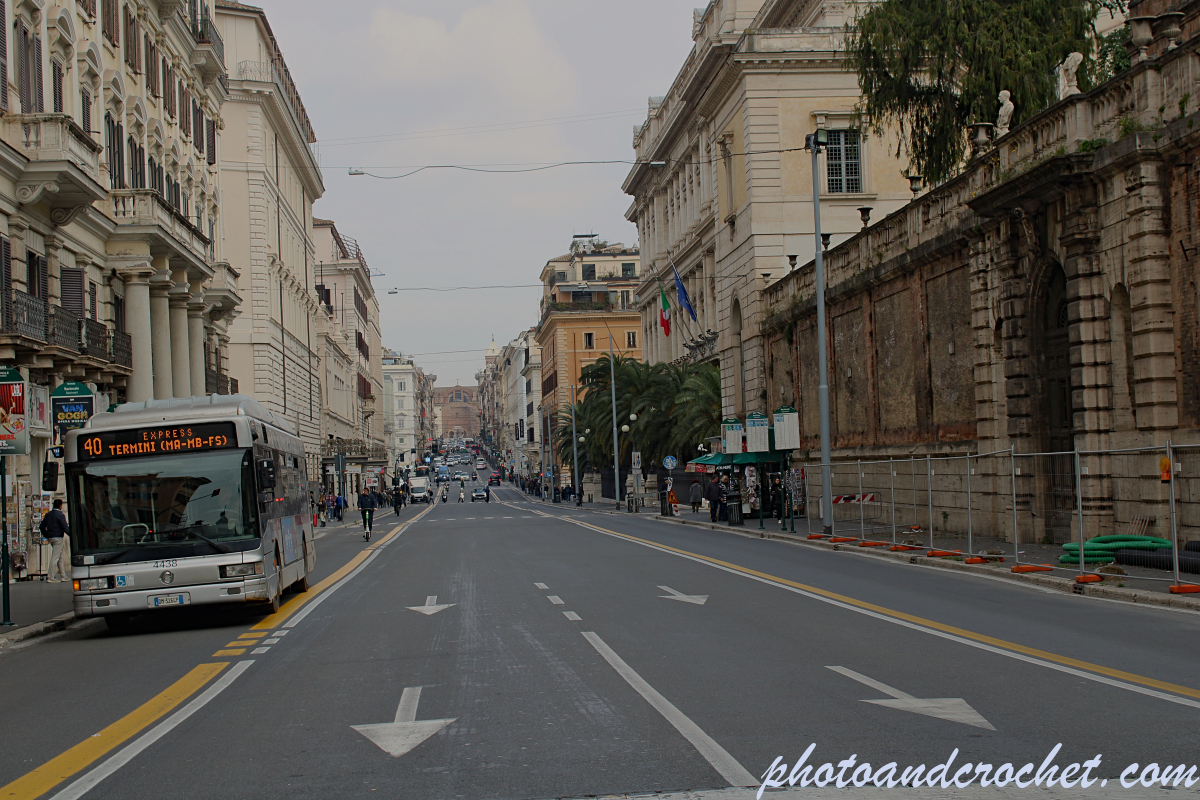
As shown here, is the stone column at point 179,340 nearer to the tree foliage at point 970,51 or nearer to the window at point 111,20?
the window at point 111,20

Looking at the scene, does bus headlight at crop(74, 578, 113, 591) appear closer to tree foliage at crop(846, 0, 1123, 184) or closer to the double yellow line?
the double yellow line

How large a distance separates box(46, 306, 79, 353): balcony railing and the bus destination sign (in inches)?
450

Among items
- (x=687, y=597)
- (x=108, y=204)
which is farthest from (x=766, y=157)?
(x=687, y=597)

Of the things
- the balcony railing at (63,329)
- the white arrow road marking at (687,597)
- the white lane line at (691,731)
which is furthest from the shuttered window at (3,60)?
the white lane line at (691,731)

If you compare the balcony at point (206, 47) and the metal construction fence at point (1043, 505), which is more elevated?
the balcony at point (206, 47)

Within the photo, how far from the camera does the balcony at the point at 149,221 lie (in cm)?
3197

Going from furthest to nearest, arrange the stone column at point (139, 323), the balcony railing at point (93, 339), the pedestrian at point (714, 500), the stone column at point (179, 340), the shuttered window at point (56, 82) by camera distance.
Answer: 1. the pedestrian at point (714, 500)
2. the stone column at point (179, 340)
3. the stone column at point (139, 323)
4. the balcony railing at point (93, 339)
5. the shuttered window at point (56, 82)

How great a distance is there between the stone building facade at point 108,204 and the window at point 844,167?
27362 millimetres

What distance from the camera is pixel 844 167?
5544cm

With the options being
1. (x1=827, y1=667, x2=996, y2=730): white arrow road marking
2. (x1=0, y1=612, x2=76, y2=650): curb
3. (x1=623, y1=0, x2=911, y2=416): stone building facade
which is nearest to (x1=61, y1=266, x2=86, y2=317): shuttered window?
(x1=0, y1=612, x2=76, y2=650): curb

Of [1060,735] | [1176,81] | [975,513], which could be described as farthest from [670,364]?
[1060,735]

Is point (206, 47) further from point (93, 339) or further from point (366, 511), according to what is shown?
point (366, 511)

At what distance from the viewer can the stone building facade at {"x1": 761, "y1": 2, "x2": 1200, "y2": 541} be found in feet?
63.8

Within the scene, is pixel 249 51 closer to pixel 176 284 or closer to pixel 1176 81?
pixel 176 284
